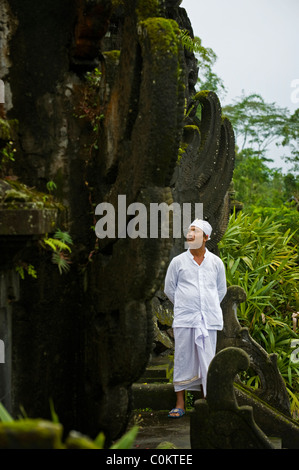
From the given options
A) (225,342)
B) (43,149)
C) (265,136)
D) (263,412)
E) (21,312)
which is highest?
(265,136)

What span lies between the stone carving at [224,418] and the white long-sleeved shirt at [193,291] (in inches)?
71.8

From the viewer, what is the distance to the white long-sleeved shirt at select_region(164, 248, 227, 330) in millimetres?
5820

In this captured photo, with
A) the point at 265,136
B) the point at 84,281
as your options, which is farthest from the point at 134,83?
the point at 265,136

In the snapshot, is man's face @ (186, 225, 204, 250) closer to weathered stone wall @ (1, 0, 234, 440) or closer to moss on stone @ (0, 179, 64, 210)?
weathered stone wall @ (1, 0, 234, 440)

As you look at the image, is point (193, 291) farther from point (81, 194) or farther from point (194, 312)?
point (81, 194)

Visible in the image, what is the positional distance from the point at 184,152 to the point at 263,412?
2.77 metres

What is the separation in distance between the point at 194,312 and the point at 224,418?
6.28ft

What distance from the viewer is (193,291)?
231 inches

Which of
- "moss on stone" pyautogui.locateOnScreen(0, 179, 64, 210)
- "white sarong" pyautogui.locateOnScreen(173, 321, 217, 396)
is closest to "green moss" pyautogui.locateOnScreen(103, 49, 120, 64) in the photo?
"moss on stone" pyautogui.locateOnScreen(0, 179, 64, 210)

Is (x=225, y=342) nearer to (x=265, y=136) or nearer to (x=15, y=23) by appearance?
(x=15, y=23)

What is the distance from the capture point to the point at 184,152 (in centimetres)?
718

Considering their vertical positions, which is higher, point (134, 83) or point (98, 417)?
point (134, 83)

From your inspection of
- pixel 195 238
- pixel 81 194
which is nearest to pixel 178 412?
pixel 195 238

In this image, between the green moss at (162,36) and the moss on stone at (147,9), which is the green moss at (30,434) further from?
the moss on stone at (147,9)
